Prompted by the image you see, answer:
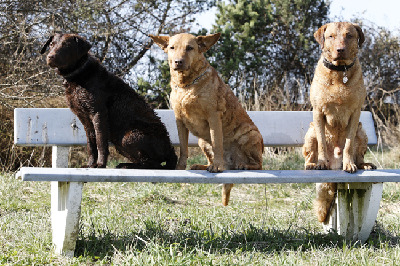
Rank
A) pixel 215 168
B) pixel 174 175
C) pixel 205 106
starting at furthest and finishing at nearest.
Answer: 1. pixel 205 106
2. pixel 215 168
3. pixel 174 175

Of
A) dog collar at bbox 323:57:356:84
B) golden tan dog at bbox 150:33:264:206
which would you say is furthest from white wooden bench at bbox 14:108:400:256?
dog collar at bbox 323:57:356:84

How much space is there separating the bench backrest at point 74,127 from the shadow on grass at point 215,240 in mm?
906

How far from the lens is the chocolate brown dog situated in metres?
2.89

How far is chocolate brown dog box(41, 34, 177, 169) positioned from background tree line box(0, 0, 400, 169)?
2.78 meters

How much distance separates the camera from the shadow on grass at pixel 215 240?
289 centimetres

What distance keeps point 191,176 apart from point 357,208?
4.94 feet

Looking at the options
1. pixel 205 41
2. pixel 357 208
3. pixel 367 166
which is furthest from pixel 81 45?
pixel 357 208

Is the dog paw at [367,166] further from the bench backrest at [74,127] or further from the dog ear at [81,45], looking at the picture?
the dog ear at [81,45]

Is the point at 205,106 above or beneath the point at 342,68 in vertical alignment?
beneath

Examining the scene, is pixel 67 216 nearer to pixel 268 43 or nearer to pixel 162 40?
pixel 162 40

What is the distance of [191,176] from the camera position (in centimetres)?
256

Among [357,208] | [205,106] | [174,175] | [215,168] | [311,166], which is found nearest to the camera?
[174,175]

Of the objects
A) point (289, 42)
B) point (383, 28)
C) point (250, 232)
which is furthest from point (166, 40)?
point (383, 28)

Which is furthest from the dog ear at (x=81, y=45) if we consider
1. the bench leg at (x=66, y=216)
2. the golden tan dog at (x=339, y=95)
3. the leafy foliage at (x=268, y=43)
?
the leafy foliage at (x=268, y=43)
